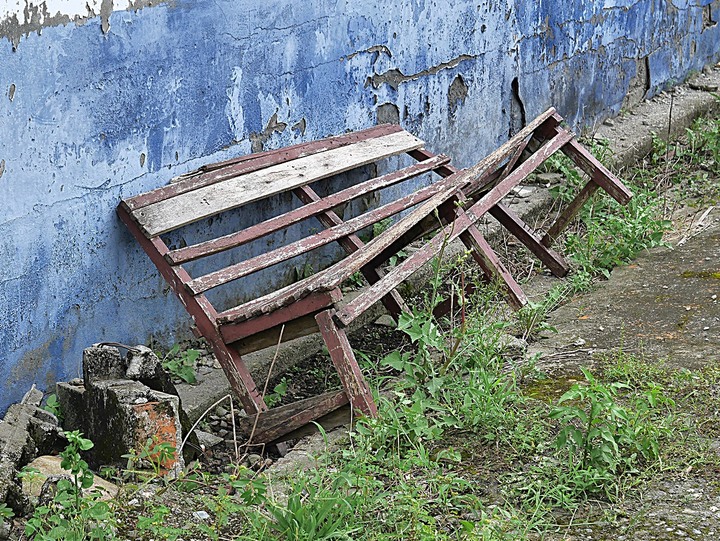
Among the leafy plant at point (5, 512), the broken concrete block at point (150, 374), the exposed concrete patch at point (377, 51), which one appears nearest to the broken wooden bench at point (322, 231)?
the broken concrete block at point (150, 374)

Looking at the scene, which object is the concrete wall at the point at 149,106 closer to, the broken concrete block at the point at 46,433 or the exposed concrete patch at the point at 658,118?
the broken concrete block at the point at 46,433

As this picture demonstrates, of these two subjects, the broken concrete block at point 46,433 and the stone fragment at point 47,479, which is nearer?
the stone fragment at point 47,479

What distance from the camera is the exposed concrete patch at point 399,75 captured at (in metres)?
5.33

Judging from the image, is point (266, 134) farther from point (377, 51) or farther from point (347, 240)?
point (377, 51)

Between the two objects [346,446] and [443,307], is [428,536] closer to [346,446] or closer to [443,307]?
[346,446]

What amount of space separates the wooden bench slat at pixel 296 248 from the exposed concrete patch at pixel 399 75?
2.63 ft

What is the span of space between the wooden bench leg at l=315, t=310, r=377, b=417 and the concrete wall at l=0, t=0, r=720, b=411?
3.32 feet

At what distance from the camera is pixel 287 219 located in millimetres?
4332

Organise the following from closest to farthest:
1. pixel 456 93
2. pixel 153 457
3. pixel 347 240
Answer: pixel 153 457
pixel 347 240
pixel 456 93

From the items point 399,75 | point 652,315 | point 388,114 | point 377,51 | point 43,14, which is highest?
point 43,14

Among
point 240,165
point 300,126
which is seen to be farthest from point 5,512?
point 300,126

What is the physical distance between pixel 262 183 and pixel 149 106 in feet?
1.93

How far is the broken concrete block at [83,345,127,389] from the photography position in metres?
3.49

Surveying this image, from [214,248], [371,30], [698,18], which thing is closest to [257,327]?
[214,248]
